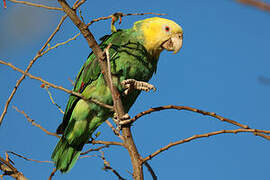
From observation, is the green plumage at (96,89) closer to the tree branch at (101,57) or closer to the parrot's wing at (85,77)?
the parrot's wing at (85,77)

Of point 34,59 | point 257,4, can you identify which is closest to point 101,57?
point 34,59

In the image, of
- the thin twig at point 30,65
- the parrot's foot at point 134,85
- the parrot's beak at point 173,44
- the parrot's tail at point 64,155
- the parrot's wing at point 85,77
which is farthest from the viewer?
the parrot's beak at point 173,44

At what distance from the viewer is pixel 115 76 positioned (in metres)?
2.99

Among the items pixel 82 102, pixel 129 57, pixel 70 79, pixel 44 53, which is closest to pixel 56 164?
pixel 82 102

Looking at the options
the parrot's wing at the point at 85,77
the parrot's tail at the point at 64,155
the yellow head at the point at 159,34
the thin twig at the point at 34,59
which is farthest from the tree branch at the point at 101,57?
the parrot's tail at the point at 64,155

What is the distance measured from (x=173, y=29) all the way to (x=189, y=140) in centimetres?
211

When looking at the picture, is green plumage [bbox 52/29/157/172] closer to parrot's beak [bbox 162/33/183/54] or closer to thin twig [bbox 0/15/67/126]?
parrot's beak [bbox 162/33/183/54]

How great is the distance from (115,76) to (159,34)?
0.81 meters

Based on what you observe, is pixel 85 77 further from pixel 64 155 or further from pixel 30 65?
pixel 30 65

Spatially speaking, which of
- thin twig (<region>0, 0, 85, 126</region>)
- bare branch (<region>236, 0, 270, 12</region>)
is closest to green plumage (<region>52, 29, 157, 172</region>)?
thin twig (<region>0, 0, 85, 126</region>)

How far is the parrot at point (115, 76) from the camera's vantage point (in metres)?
3.07

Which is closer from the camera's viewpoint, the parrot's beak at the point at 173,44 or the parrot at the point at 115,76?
the parrot at the point at 115,76

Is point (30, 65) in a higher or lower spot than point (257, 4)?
higher

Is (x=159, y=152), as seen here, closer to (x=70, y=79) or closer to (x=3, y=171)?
(x=3, y=171)
